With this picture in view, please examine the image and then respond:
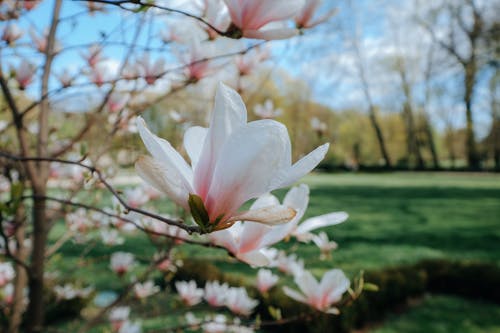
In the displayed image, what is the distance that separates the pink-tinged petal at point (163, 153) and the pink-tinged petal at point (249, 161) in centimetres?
4

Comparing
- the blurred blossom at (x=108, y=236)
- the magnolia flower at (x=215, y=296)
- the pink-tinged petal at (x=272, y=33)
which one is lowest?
the magnolia flower at (x=215, y=296)

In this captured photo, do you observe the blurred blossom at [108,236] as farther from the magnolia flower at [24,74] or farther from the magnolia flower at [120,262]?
the magnolia flower at [24,74]

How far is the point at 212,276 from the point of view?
4461 millimetres

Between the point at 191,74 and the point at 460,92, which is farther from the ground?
the point at 460,92

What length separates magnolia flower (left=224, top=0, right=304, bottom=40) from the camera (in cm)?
65

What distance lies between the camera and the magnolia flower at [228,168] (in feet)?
1.47

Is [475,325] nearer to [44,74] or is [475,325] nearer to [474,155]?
[44,74]

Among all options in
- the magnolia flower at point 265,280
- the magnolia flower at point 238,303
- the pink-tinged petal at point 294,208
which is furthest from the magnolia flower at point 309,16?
the magnolia flower at point 265,280

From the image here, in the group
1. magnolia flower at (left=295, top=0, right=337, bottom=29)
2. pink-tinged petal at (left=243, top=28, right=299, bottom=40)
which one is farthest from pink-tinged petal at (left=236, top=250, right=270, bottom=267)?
magnolia flower at (left=295, top=0, right=337, bottom=29)

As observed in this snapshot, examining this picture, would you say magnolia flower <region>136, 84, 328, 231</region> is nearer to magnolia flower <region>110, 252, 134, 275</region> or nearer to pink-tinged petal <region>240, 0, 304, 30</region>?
pink-tinged petal <region>240, 0, 304, 30</region>

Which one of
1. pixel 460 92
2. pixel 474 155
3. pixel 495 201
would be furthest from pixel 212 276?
pixel 474 155

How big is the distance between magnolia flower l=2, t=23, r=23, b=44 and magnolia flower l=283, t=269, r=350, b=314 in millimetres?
1265

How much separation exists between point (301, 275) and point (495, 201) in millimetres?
12701

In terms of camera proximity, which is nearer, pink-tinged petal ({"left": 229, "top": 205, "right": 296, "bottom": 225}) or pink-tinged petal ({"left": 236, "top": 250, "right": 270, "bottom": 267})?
pink-tinged petal ({"left": 229, "top": 205, "right": 296, "bottom": 225})
